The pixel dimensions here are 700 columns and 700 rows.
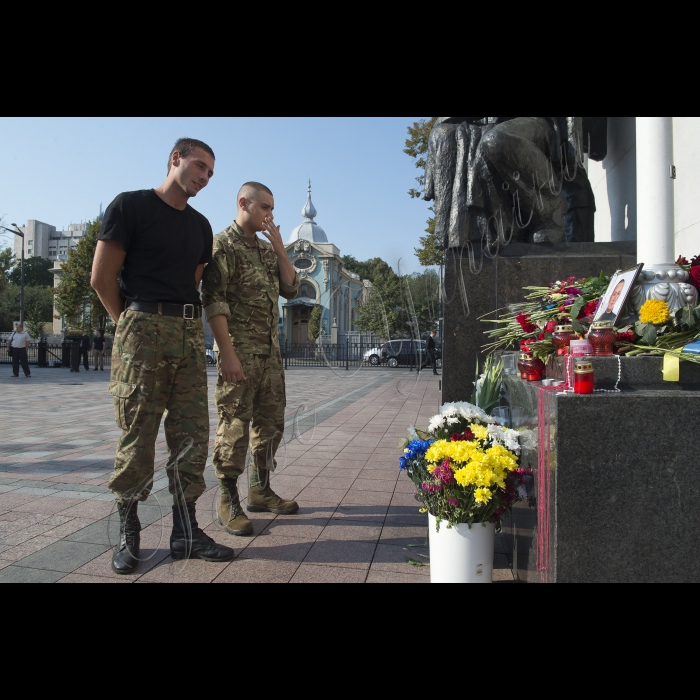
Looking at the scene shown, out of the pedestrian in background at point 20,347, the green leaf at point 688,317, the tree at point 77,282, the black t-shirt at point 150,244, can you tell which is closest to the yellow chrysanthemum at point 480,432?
the green leaf at point 688,317

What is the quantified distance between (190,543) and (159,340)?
104 centimetres

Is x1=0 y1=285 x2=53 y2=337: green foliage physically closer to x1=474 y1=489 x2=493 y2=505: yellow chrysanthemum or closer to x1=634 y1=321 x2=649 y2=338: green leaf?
x1=474 y1=489 x2=493 y2=505: yellow chrysanthemum

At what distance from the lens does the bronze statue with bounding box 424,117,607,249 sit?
17.4 ft

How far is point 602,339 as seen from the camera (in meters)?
2.42

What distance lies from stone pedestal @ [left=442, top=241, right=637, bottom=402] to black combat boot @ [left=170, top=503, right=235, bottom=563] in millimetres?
2607

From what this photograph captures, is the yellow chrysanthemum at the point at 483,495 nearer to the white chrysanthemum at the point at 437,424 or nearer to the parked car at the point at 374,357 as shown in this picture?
the white chrysanthemum at the point at 437,424

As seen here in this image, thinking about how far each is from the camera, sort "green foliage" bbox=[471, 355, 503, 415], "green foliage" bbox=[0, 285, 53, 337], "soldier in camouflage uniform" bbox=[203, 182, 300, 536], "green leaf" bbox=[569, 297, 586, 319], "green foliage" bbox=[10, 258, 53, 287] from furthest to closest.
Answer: "green foliage" bbox=[0, 285, 53, 337]
"green foliage" bbox=[10, 258, 53, 287]
"green foliage" bbox=[471, 355, 503, 415]
"soldier in camouflage uniform" bbox=[203, 182, 300, 536]
"green leaf" bbox=[569, 297, 586, 319]

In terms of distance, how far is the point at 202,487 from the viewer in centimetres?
294

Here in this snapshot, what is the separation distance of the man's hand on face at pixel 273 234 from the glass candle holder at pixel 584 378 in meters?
2.03

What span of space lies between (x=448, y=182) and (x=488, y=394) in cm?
270

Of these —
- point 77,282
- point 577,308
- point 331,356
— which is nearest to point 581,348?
point 577,308

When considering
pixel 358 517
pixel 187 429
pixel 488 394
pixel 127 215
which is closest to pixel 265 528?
pixel 358 517

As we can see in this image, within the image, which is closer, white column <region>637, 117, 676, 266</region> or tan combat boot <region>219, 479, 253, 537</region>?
tan combat boot <region>219, 479, 253, 537</region>

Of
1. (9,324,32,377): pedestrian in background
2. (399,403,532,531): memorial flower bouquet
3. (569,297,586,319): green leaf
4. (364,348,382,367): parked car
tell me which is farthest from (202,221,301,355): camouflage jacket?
(364,348,382,367): parked car
